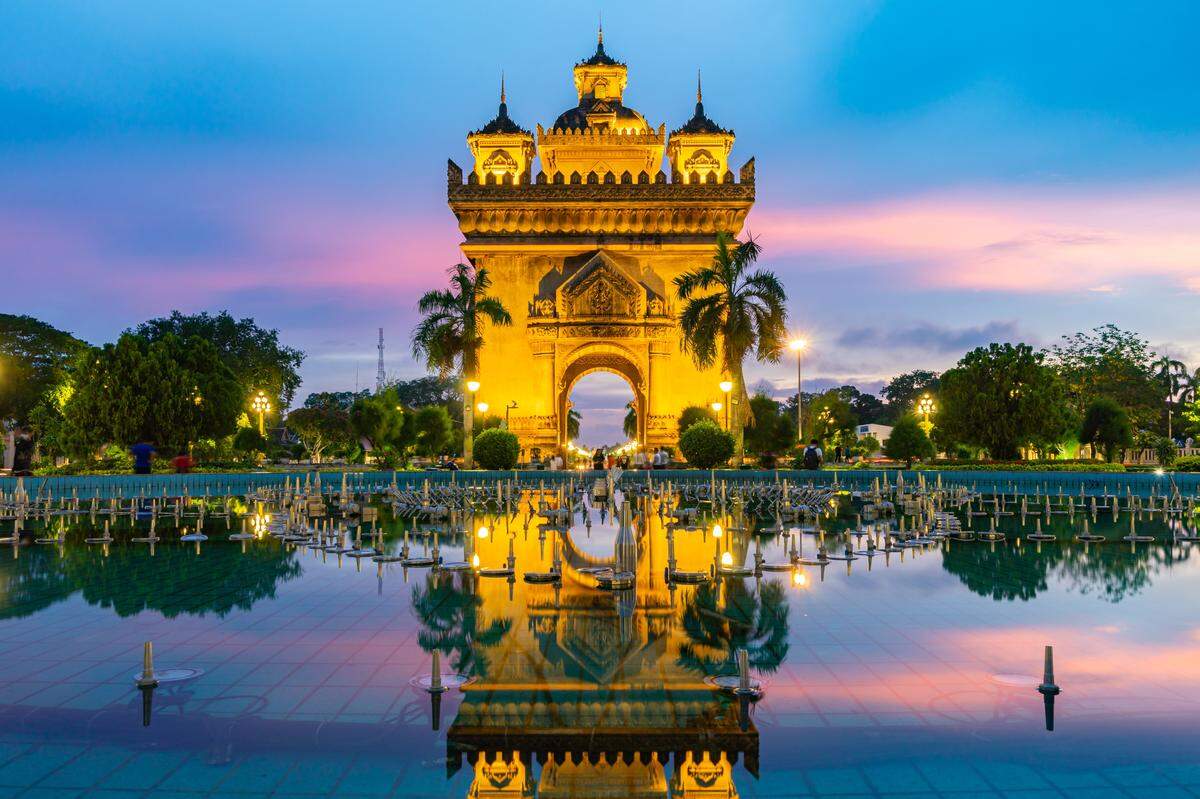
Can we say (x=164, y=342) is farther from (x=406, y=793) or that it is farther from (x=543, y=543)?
(x=406, y=793)

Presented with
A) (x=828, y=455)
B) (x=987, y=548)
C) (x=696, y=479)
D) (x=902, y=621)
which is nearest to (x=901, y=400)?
(x=828, y=455)

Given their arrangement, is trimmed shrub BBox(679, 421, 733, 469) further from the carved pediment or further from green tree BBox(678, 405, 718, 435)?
the carved pediment

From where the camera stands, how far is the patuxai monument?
41.6 meters

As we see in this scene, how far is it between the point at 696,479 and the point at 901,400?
2952 inches

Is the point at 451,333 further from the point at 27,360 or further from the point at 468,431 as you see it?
Result: the point at 27,360

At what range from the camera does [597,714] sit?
5996 millimetres

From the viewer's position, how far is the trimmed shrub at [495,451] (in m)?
33.0

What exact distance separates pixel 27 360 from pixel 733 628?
55.9 meters

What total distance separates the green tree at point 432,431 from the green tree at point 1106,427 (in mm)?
29681

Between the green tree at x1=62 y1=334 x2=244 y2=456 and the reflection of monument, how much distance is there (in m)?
28.2

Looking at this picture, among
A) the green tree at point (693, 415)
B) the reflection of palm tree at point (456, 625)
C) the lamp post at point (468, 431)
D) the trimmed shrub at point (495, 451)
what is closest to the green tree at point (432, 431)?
the lamp post at point (468, 431)

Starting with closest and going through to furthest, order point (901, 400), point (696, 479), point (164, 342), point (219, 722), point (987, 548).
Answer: point (219, 722), point (987, 548), point (696, 479), point (164, 342), point (901, 400)

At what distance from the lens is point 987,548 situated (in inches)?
595

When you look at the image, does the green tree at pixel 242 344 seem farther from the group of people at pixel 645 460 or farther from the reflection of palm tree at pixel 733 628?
the reflection of palm tree at pixel 733 628
